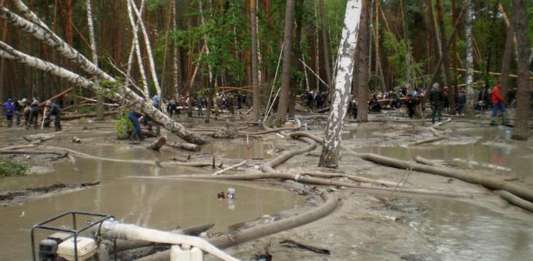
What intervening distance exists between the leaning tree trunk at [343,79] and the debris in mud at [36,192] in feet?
14.8

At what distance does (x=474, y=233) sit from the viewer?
5719 millimetres

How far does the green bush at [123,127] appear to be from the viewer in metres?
16.1

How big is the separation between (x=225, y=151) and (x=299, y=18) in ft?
37.0

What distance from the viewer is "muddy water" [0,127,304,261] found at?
6273mm

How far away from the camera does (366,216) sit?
253 inches

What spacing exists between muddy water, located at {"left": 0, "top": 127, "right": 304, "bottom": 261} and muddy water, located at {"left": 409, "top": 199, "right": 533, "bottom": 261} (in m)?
2.08

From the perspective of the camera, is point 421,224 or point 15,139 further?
point 15,139

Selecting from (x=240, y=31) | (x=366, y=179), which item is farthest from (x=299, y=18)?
(x=366, y=179)

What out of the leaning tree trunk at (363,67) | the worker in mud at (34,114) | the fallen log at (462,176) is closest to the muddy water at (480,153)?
the fallen log at (462,176)

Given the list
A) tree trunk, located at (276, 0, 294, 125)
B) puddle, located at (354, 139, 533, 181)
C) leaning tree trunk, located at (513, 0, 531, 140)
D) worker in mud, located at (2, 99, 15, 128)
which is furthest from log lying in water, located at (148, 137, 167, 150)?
worker in mud, located at (2, 99, 15, 128)

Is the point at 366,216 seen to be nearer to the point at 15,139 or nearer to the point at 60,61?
the point at 15,139

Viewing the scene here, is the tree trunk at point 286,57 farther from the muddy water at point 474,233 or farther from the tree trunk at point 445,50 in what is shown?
the muddy water at point 474,233

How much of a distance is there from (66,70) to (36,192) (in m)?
4.21

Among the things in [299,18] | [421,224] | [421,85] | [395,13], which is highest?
[395,13]
